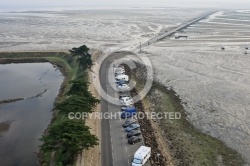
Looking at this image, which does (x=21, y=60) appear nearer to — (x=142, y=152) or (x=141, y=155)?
(x=142, y=152)

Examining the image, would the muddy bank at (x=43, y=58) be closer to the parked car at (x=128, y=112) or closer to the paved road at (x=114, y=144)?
the parked car at (x=128, y=112)

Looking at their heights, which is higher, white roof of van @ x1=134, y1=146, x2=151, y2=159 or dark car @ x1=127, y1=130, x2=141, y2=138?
white roof of van @ x1=134, y1=146, x2=151, y2=159

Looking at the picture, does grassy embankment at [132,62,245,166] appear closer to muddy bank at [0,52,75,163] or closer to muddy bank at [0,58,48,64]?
muddy bank at [0,52,75,163]

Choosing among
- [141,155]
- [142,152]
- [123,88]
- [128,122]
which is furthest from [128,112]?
[141,155]

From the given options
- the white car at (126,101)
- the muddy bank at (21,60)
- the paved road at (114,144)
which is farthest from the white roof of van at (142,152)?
the muddy bank at (21,60)

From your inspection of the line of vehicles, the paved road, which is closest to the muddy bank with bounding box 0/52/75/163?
the line of vehicles

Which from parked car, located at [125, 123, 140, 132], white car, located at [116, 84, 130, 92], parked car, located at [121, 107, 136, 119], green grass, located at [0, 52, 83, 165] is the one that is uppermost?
parked car, located at [125, 123, 140, 132]
